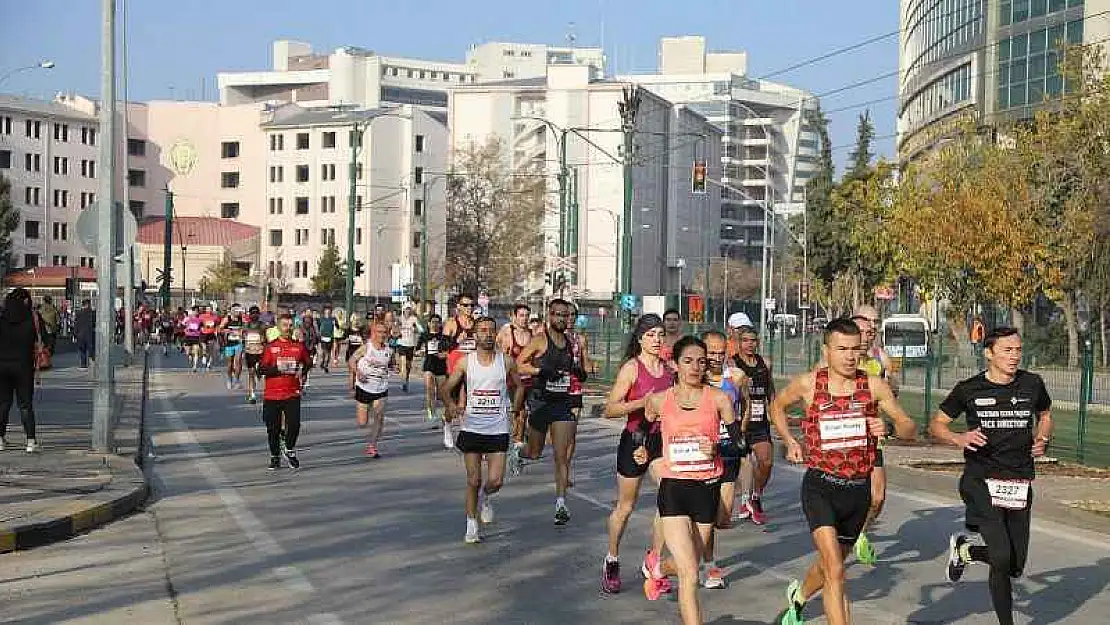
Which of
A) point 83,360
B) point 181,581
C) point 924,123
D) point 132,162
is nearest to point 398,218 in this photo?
point 132,162

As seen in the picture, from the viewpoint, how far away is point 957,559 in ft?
30.9

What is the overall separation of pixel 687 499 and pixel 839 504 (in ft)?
2.71

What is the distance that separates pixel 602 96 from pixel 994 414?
98.5 meters

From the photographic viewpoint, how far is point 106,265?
17766 mm

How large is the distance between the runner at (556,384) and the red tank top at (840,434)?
5004 millimetres

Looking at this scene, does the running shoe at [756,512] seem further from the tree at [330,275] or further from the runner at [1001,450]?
the tree at [330,275]

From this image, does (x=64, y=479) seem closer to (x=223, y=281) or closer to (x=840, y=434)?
(x=840, y=434)

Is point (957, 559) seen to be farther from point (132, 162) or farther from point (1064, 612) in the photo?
point (132, 162)

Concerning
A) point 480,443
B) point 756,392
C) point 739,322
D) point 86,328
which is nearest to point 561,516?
point 480,443

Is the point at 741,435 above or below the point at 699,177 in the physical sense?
below

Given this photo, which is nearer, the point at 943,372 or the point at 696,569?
the point at 696,569

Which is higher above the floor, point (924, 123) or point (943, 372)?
point (924, 123)

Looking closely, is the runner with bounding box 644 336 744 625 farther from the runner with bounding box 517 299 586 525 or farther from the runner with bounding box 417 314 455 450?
the runner with bounding box 417 314 455 450

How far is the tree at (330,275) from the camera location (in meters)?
105
